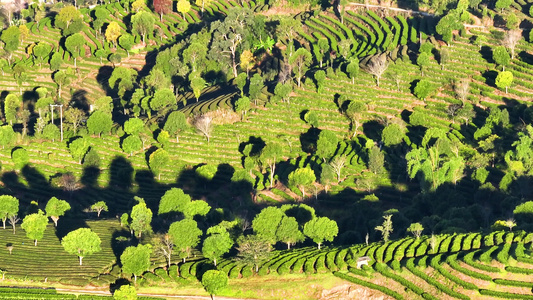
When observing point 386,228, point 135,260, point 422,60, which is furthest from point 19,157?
point 422,60

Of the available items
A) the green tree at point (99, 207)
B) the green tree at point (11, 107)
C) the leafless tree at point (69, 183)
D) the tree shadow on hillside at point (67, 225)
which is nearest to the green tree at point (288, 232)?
the tree shadow on hillside at point (67, 225)

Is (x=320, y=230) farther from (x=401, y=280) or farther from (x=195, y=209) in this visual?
(x=195, y=209)

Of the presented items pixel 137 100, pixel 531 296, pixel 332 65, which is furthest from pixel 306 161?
pixel 531 296

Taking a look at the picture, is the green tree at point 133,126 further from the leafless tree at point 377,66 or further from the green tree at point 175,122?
the leafless tree at point 377,66

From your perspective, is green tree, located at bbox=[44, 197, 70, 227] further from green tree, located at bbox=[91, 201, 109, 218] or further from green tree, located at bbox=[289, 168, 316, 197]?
green tree, located at bbox=[289, 168, 316, 197]

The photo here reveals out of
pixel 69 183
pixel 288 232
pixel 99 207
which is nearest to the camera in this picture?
pixel 288 232

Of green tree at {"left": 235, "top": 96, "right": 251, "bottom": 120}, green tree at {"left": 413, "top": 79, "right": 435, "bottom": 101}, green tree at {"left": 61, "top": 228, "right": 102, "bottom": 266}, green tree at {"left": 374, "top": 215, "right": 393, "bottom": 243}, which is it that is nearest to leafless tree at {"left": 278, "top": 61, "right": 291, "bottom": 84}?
green tree at {"left": 235, "top": 96, "right": 251, "bottom": 120}

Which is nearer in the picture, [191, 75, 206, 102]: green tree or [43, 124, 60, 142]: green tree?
[43, 124, 60, 142]: green tree
